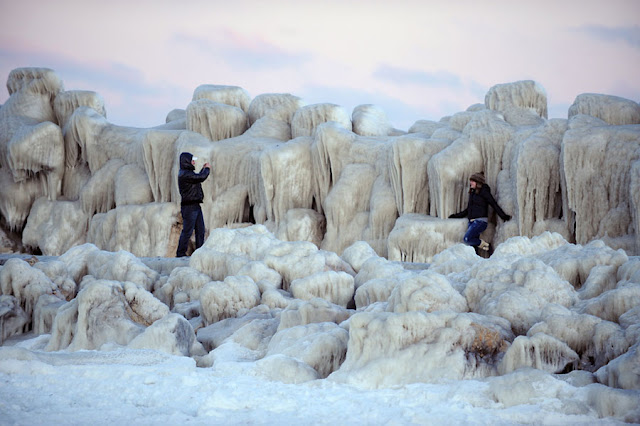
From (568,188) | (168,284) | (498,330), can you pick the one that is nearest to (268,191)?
(568,188)

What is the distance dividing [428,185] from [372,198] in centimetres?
131

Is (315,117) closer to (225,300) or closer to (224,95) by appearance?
(224,95)

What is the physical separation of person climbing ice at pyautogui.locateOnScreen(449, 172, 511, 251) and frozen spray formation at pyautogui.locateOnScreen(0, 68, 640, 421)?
343 millimetres

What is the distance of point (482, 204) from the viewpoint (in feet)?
40.6

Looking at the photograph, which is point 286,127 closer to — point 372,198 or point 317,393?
point 372,198

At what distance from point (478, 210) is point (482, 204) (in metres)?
0.14

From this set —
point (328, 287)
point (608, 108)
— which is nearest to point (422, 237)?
point (608, 108)

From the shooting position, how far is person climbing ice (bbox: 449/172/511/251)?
12.3 meters

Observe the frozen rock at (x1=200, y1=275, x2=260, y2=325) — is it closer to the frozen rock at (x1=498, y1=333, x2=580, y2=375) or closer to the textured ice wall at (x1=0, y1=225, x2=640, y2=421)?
the textured ice wall at (x1=0, y1=225, x2=640, y2=421)

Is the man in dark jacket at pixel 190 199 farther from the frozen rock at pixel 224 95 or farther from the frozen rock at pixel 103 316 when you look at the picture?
the frozen rock at pixel 224 95

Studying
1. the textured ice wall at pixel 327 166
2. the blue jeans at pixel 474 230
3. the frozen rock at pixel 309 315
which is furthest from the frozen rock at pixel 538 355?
the blue jeans at pixel 474 230

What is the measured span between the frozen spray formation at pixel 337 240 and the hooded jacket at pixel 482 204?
0.88ft

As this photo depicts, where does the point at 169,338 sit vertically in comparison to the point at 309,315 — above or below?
below

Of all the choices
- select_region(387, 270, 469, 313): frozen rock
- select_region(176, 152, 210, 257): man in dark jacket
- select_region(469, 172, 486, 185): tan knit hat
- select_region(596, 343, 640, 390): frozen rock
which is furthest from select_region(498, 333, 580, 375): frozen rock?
select_region(469, 172, 486, 185): tan knit hat
